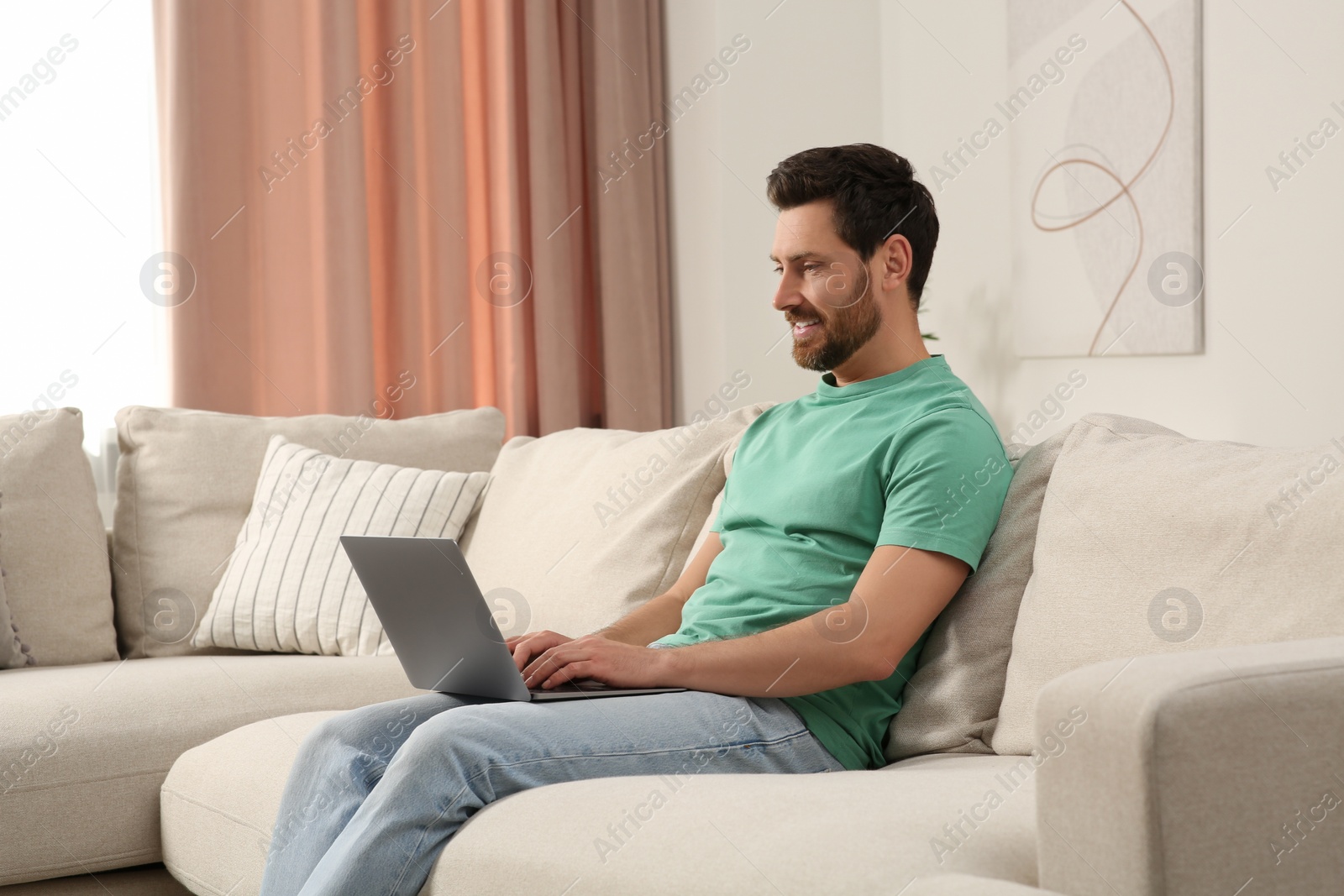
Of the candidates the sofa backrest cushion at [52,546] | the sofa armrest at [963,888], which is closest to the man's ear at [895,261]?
the sofa armrest at [963,888]

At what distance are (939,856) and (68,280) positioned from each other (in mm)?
2601

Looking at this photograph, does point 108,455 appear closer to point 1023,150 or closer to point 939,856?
point 1023,150

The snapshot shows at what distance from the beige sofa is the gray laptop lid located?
201mm

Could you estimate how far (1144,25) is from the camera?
2.20 meters

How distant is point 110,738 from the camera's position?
1.79m

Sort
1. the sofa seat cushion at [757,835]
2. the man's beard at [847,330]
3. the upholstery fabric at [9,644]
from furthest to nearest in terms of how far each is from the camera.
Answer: the upholstery fabric at [9,644], the man's beard at [847,330], the sofa seat cushion at [757,835]

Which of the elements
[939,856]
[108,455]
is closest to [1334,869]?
[939,856]

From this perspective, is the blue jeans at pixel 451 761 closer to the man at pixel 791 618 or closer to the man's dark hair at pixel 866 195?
the man at pixel 791 618

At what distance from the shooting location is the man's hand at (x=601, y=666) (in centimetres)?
143

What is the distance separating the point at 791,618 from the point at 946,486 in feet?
0.81

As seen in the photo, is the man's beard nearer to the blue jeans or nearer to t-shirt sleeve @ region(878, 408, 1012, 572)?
t-shirt sleeve @ region(878, 408, 1012, 572)

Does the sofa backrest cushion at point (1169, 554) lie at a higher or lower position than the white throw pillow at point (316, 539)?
higher

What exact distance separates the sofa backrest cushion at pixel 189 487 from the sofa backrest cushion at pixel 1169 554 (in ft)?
5.14

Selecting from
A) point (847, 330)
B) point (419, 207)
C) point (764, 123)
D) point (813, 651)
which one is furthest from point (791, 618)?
point (419, 207)
